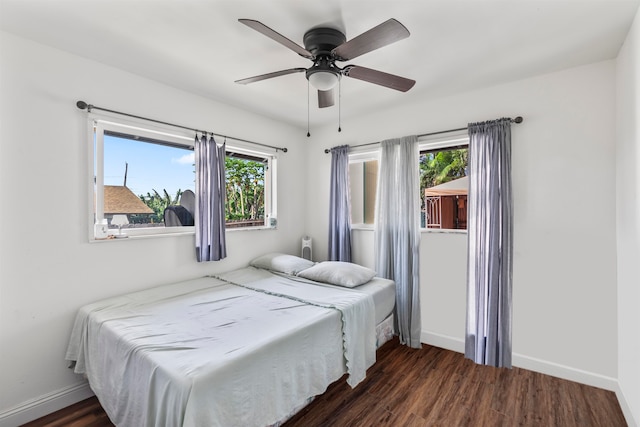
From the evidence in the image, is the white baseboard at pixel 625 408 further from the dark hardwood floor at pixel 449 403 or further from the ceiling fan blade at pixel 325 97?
the ceiling fan blade at pixel 325 97

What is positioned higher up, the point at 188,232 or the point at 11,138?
the point at 11,138

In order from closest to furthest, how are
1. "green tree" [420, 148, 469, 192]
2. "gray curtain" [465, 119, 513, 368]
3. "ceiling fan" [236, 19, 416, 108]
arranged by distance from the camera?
"ceiling fan" [236, 19, 416, 108]
"gray curtain" [465, 119, 513, 368]
"green tree" [420, 148, 469, 192]

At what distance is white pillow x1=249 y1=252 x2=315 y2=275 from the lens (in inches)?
123

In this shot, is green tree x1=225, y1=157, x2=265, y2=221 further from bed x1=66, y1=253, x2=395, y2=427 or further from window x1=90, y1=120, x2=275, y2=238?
bed x1=66, y1=253, x2=395, y2=427

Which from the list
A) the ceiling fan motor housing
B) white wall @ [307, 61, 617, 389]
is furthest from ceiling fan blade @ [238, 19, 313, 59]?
white wall @ [307, 61, 617, 389]

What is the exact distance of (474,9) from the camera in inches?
64.4

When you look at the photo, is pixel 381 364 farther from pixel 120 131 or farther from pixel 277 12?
pixel 120 131

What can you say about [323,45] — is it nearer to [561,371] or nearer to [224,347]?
[224,347]

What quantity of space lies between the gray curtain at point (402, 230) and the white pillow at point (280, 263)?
0.89 meters

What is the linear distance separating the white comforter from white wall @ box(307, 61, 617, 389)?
145 centimetres

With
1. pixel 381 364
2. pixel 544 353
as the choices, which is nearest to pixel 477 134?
pixel 544 353

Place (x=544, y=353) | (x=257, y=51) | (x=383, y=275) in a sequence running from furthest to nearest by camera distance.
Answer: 1. (x=383, y=275)
2. (x=544, y=353)
3. (x=257, y=51)

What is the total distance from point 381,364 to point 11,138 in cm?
328

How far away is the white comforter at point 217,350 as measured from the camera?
4.37 feet
